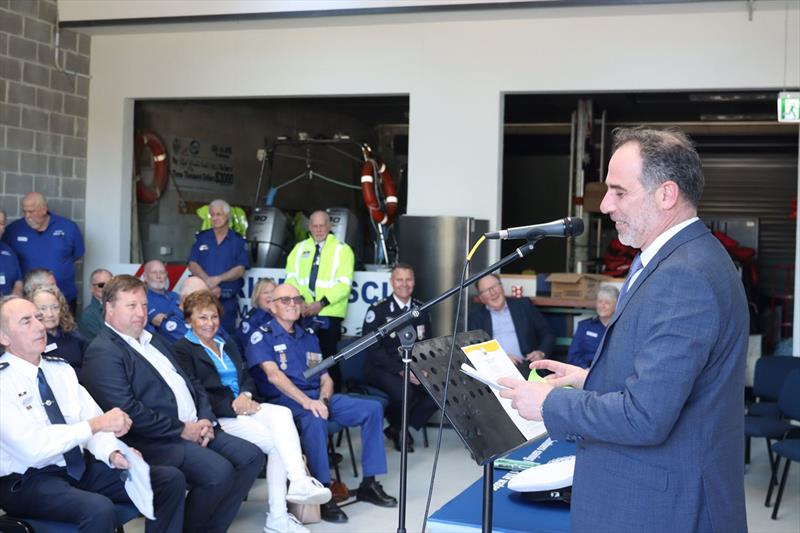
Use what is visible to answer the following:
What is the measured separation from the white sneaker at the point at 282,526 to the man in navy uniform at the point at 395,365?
1567mm

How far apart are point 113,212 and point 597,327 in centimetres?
416

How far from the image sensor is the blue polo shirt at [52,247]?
283 inches

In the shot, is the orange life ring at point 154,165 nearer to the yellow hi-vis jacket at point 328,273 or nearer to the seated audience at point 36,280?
the yellow hi-vis jacket at point 328,273

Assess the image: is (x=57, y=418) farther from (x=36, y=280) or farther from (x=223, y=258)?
(x=223, y=258)

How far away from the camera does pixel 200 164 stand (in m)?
10.1

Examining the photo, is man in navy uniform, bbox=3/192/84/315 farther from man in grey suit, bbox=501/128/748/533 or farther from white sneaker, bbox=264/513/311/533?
man in grey suit, bbox=501/128/748/533

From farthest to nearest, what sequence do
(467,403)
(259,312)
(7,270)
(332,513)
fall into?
(7,270) → (259,312) → (332,513) → (467,403)

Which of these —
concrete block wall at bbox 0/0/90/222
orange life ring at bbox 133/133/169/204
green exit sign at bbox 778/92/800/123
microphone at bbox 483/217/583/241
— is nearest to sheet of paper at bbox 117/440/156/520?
microphone at bbox 483/217/583/241

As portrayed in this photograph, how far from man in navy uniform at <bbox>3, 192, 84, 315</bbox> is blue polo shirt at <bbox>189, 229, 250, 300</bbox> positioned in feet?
3.01

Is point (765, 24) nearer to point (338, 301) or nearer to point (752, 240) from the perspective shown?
point (338, 301)

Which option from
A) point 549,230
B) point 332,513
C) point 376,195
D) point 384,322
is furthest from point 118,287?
point 376,195

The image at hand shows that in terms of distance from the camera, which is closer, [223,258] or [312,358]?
[312,358]

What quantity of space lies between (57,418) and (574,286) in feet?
14.2

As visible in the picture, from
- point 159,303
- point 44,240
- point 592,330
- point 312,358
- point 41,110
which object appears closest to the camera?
point 312,358
